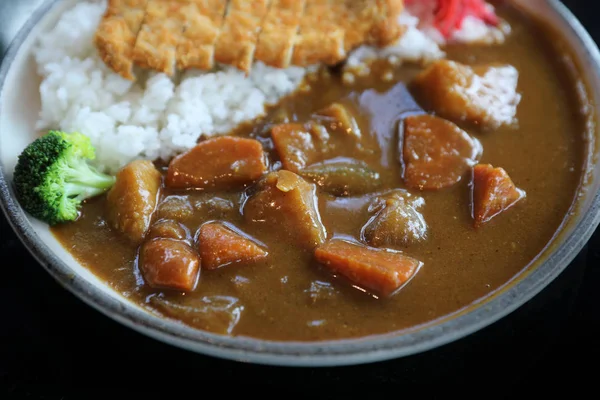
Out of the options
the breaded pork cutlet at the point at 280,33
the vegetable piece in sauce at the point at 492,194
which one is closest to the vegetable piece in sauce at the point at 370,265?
the vegetable piece in sauce at the point at 492,194

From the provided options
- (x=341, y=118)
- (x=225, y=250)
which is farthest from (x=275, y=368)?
(x=341, y=118)

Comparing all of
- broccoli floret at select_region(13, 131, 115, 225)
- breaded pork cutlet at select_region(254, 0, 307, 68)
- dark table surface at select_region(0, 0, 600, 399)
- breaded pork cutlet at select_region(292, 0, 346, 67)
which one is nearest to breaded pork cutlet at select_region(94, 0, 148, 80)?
broccoli floret at select_region(13, 131, 115, 225)

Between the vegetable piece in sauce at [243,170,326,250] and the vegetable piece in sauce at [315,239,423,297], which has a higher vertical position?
the vegetable piece in sauce at [315,239,423,297]

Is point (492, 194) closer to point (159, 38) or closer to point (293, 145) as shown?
point (293, 145)

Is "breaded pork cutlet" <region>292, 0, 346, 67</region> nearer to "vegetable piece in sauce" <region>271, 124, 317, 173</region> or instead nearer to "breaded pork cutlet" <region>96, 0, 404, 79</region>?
"breaded pork cutlet" <region>96, 0, 404, 79</region>

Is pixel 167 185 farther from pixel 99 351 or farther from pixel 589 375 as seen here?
pixel 589 375

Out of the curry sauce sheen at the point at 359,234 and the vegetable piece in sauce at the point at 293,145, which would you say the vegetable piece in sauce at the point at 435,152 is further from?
the vegetable piece in sauce at the point at 293,145
